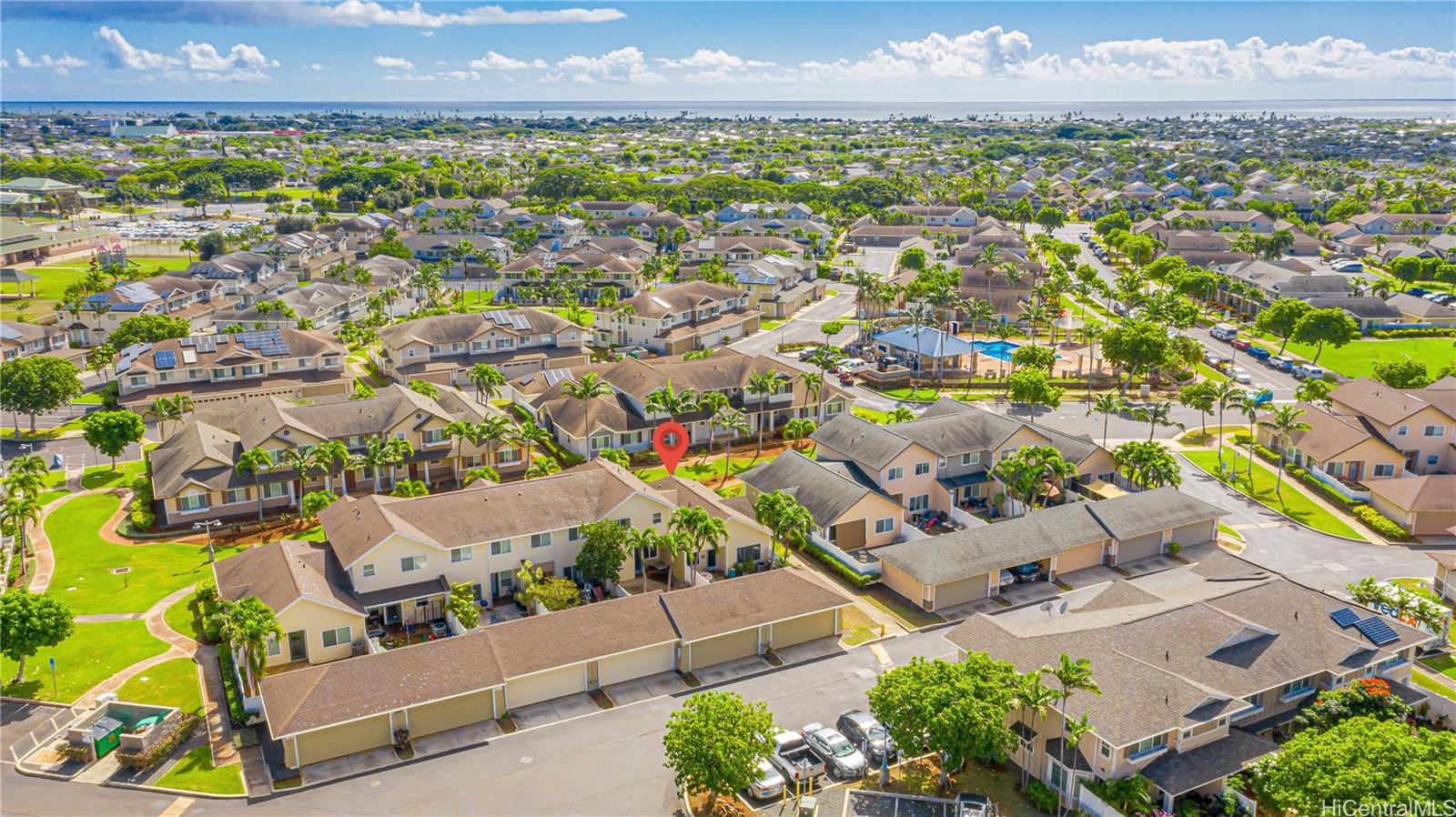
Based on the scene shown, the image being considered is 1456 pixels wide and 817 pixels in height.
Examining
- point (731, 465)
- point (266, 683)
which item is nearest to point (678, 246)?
point (731, 465)

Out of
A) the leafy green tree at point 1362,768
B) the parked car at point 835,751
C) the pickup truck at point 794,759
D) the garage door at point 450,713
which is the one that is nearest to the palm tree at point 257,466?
the garage door at point 450,713

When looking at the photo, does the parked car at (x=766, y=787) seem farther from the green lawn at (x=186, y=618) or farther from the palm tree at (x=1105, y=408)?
the palm tree at (x=1105, y=408)

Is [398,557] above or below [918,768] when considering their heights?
above

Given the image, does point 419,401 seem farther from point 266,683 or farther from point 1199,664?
point 1199,664

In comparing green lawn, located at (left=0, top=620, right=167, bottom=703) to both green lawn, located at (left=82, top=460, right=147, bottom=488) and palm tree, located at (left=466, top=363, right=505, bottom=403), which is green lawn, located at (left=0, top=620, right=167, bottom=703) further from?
palm tree, located at (left=466, top=363, right=505, bottom=403)

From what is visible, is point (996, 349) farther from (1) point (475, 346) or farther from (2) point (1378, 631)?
(2) point (1378, 631)

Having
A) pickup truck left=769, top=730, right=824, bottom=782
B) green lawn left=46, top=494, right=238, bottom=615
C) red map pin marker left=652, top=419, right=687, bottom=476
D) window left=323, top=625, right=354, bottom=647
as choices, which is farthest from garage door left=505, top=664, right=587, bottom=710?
green lawn left=46, top=494, right=238, bottom=615

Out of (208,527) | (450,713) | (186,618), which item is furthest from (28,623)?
(450,713)
